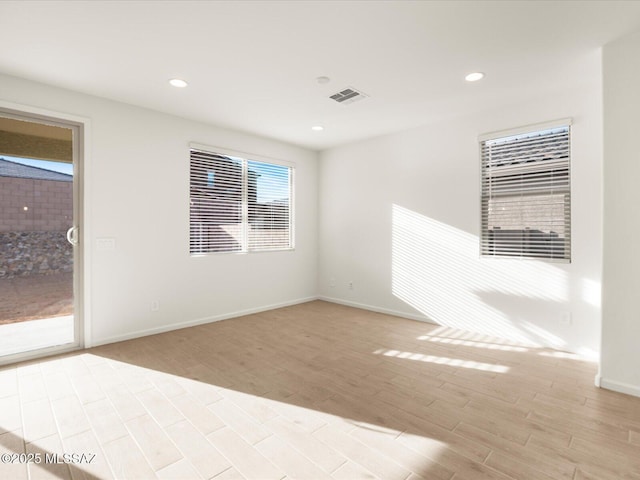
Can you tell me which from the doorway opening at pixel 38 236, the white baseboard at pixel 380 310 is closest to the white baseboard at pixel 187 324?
the doorway opening at pixel 38 236

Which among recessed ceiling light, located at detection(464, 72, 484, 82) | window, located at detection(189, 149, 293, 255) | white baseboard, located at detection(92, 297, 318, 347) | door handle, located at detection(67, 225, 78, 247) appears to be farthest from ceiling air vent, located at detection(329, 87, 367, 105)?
white baseboard, located at detection(92, 297, 318, 347)

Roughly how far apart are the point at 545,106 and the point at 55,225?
5.52 meters

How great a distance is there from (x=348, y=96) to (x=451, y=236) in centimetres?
226

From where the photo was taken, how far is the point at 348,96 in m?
3.59

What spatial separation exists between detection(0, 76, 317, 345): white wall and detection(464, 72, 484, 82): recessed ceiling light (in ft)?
10.5

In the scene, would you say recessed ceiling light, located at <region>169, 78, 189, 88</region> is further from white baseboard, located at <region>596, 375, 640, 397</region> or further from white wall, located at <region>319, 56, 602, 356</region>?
white baseboard, located at <region>596, 375, 640, 397</region>

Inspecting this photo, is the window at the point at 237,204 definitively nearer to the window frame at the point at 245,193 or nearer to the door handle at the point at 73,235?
the window frame at the point at 245,193

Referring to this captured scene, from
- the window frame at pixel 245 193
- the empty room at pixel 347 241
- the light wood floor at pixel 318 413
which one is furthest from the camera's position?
the window frame at pixel 245 193

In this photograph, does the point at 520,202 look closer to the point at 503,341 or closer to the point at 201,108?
the point at 503,341

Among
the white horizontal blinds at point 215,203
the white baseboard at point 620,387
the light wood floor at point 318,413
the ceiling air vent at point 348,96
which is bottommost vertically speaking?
the light wood floor at point 318,413

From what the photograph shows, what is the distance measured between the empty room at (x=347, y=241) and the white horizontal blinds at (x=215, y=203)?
1.5 inches

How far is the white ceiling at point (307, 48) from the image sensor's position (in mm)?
2207

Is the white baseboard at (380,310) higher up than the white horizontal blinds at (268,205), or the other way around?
the white horizontal blinds at (268,205)

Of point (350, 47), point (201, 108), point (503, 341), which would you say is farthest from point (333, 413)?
point (201, 108)
